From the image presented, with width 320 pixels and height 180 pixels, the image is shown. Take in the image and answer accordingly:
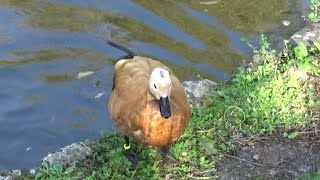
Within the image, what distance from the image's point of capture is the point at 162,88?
4484mm

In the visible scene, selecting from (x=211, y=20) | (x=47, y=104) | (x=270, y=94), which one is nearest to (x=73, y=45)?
(x=47, y=104)

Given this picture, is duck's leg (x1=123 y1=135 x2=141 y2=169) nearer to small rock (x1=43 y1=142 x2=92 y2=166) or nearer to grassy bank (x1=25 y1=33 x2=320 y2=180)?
grassy bank (x1=25 y1=33 x2=320 y2=180)

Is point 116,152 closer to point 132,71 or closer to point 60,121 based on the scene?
point 132,71

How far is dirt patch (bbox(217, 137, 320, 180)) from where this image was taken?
16.6ft

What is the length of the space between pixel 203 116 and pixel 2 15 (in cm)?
357

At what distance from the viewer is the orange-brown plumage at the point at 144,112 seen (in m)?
4.70

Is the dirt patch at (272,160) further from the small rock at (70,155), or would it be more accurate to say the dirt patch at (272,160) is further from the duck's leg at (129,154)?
the small rock at (70,155)

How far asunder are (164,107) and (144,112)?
0.25 meters

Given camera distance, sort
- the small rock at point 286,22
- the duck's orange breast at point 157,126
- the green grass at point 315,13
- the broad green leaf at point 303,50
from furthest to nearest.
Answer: the small rock at point 286,22 → the green grass at point 315,13 → the broad green leaf at point 303,50 → the duck's orange breast at point 157,126

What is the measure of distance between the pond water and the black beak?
204cm

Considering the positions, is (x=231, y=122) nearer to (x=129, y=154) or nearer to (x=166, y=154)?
(x=166, y=154)

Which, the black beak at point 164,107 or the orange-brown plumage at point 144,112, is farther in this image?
the orange-brown plumage at point 144,112

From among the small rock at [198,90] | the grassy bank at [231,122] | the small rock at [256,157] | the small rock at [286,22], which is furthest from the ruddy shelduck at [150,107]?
the small rock at [286,22]

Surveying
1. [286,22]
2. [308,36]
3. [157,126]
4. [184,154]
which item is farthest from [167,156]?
[286,22]
